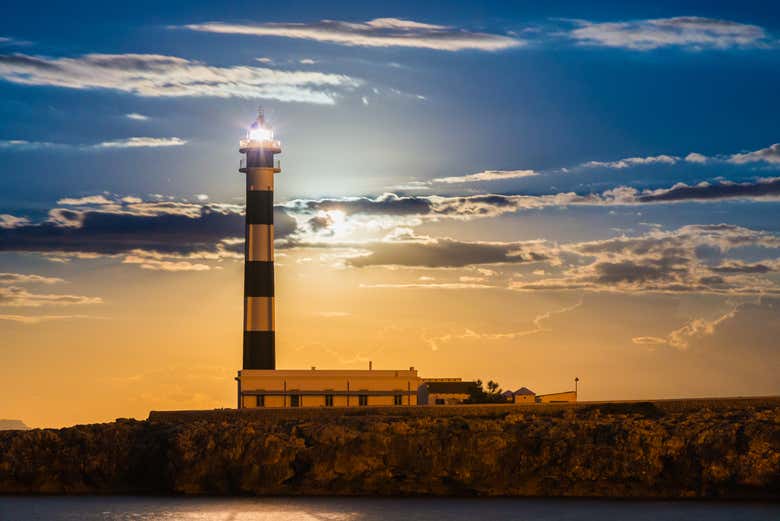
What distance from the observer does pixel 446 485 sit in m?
55.3

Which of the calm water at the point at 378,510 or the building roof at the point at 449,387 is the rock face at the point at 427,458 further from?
the building roof at the point at 449,387

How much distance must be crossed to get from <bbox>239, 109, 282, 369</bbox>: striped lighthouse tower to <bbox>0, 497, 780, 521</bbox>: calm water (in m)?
12.7

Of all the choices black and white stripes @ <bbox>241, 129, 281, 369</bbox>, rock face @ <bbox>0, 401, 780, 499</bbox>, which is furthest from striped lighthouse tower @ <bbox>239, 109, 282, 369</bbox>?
rock face @ <bbox>0, 401, 780, 499</bbox>

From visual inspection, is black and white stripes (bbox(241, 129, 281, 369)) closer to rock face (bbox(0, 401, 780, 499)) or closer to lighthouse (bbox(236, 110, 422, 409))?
lighthouse (bbox(236, 110, 422, 409))

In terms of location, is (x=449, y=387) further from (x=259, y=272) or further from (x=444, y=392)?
(x=259, y=272)

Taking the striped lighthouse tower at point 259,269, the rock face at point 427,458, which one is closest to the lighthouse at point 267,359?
the striped lighthouse tower at point 259,269

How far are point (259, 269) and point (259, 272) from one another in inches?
5.0

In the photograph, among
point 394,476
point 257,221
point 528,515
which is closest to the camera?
point 528,515

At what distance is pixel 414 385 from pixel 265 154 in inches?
523

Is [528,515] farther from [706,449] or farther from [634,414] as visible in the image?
[634,414]

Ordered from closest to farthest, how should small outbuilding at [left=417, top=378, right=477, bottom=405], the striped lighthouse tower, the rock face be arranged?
the rock face
the striped lighthouse tower
small outbuilding at [left=417, top=378, right=477, bottom=405]

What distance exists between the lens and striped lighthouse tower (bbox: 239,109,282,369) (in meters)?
66.1

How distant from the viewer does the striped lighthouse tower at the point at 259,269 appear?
66062 millimetres

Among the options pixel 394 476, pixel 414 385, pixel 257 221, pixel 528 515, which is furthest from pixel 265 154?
pixel 528 515
